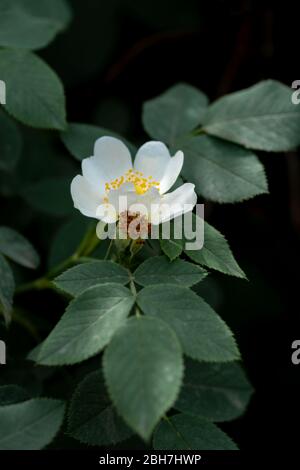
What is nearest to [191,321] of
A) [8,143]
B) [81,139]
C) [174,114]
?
[81,139]

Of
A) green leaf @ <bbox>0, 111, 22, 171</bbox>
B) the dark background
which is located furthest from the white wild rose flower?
the dark background

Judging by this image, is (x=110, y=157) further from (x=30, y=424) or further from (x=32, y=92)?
(x=30, y=424)

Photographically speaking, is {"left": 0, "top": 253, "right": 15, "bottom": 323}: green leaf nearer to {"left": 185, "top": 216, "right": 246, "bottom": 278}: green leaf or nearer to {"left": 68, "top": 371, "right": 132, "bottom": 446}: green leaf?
{"left": 68, "top": 371, "right": 132, "bottom": 446}: green leaf

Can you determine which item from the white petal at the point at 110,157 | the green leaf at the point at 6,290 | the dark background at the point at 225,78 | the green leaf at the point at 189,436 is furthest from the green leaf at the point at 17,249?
the dark background at the point at 225,78

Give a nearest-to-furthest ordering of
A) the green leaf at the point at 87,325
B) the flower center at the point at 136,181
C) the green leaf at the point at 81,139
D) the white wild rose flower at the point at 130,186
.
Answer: the green leaf at the point at 87,325, the white wild rose flower at the point at 130,186, the flower center at the point at 136,181, the green leaf at the point at 81,139

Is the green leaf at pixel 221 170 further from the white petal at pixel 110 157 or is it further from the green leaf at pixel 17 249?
the green leaf at pixel 17 249

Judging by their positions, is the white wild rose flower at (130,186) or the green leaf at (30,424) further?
the white wild rose flower at (130,186)

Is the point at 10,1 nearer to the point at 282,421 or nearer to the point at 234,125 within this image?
the point at 234,125
